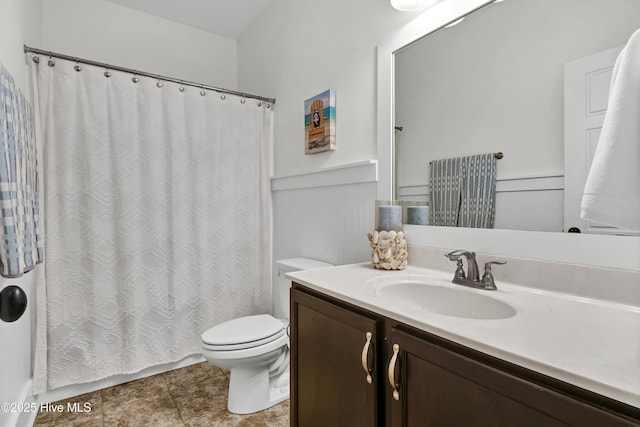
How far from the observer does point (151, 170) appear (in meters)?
2.02

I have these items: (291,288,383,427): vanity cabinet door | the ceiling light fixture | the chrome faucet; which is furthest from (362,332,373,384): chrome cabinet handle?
the ceiling light fixture

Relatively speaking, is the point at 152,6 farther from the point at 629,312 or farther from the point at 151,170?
the point at 629,312

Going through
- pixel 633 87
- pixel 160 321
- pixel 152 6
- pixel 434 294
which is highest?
pixel 152 6

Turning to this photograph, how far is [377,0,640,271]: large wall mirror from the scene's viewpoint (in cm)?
94

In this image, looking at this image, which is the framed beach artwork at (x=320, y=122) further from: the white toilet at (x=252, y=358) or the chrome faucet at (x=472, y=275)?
the chrome faucet at (x=472, y=275)

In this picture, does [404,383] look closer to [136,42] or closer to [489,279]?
[489,279]

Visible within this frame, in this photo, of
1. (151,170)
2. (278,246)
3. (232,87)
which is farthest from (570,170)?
(232,87)

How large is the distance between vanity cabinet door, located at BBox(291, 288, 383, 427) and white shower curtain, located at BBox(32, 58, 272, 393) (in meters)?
1.23

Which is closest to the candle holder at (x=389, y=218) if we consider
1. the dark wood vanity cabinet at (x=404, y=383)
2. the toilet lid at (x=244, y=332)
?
the dark wood vanity cabinet at (x=404, y=383)

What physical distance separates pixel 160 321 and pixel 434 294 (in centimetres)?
174

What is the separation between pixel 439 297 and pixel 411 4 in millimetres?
1184

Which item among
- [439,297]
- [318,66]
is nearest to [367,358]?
[439,297]

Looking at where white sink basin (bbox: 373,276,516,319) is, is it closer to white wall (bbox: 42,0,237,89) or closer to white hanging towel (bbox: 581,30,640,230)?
white hanging towel (bbox: 581,30,640,230)

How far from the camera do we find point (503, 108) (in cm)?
113
